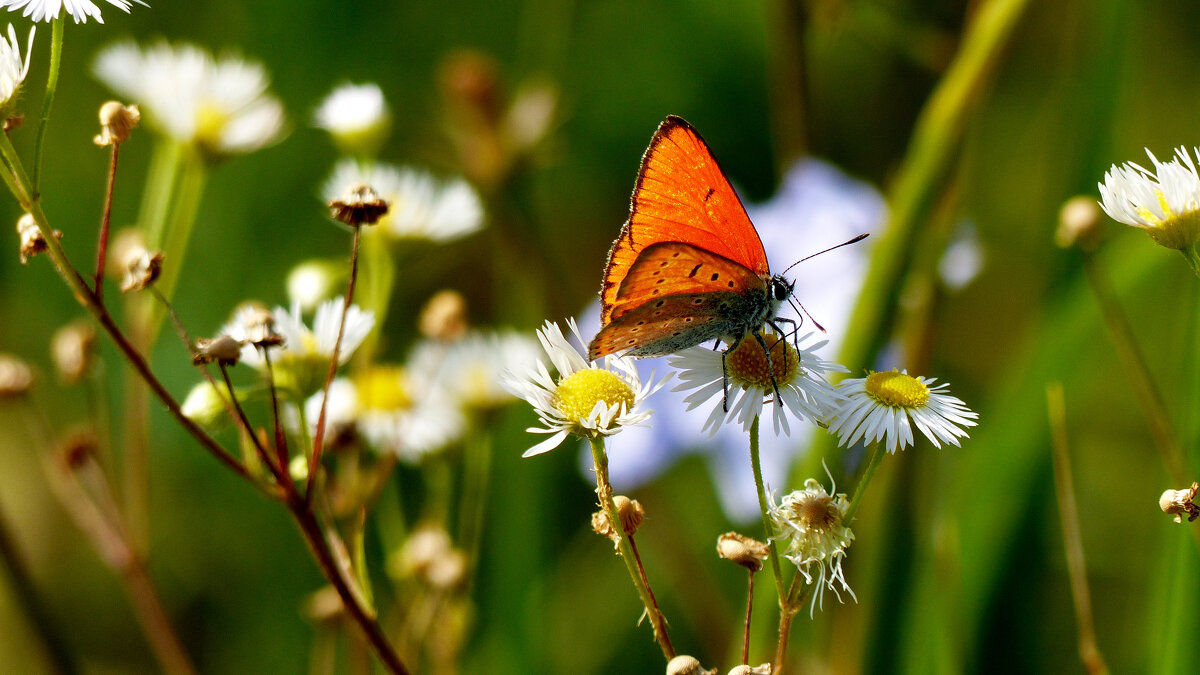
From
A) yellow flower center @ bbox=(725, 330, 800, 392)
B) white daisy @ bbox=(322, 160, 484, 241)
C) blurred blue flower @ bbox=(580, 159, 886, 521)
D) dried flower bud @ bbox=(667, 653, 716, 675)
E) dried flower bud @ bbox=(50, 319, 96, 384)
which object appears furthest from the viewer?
blurred blue flower @ bbox=(580, 159, 886, 521)

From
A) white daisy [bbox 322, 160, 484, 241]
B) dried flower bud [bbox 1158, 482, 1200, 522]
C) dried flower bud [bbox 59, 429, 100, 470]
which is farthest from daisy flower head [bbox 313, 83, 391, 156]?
dried flower bud [bbox 1158, 482, 1200, 522]

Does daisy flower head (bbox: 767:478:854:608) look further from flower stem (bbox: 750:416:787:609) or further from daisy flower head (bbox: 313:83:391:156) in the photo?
daisy flower head (bbox: 313:83:391:156)

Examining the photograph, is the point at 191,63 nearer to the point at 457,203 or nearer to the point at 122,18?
the point at 457,203

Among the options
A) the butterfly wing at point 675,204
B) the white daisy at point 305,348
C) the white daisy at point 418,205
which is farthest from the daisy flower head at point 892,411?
the white daisy at point 418,205

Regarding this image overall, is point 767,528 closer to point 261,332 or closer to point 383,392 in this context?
point 261,332

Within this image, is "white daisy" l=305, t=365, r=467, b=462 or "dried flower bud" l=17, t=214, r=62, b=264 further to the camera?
"white daisy" l=305, t=365, r=467, b=462

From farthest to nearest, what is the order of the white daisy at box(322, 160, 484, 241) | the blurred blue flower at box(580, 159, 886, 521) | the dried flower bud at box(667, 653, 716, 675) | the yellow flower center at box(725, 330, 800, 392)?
the blurred blue flower at box(580, 159, 886, 521) → the white daisy at box(322, 160, 484, 241) → the yellow flower center at box(725, 330, 800, 392) → the dried flower bud at box(667, 653, 716, 675)

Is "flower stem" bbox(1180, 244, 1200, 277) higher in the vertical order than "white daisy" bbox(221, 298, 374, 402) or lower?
lower
